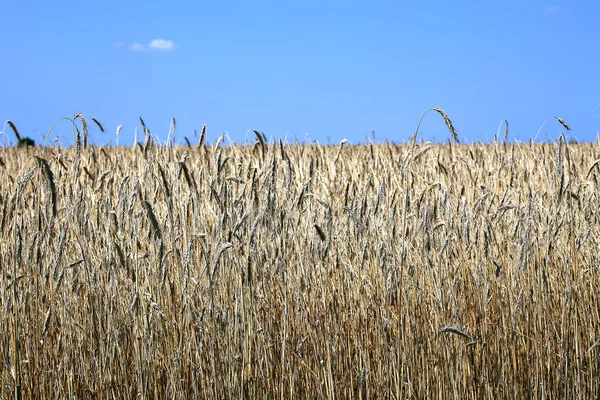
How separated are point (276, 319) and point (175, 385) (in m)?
0.59

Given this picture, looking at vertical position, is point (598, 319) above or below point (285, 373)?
above

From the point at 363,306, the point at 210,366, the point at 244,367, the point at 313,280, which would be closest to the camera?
the point at 244,367

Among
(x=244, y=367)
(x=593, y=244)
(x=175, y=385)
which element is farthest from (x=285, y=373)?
(x=593, y=244)

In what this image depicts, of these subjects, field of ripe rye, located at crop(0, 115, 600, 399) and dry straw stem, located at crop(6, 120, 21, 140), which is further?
dry straw stem, located at crop(6, 120, 21, 140)

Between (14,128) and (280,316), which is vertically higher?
(14,128)

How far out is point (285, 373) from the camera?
2637 mm

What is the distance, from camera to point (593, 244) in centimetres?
357

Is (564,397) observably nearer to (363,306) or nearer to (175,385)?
(363,306)

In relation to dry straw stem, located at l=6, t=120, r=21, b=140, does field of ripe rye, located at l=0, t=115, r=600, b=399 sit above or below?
below

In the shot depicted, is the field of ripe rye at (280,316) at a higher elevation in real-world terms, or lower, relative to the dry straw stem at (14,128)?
lower

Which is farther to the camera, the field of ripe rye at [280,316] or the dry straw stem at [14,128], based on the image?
the dry straw stem at [14,128]

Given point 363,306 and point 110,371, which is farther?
point 363,306

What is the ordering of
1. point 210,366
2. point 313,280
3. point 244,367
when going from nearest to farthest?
1. point 244,367
2. point 210,366
3. point 313,280

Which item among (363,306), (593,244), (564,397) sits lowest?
(564,397)
